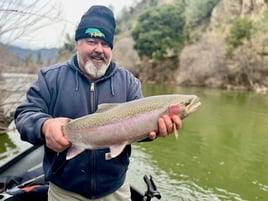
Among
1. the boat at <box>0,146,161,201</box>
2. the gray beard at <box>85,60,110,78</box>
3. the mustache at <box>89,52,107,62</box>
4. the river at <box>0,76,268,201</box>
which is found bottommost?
the river at <box>0,76,268,201</box>

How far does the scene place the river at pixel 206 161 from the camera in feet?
24.8

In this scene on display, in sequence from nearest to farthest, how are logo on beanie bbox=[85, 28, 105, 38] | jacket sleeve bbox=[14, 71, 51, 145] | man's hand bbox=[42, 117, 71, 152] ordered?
man's hand bbox=[42, 117, 71, 152] < jacket sleeve bbox=[14, 71, 51, 145] < logo on beanie bbox=[85, 28, 105, 38]

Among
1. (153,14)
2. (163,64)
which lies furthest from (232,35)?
(153,14)

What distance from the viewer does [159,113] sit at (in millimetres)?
2186

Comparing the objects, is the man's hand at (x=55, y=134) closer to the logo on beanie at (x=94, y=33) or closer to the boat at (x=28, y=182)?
the logo on beanie at (x=94, y=33)

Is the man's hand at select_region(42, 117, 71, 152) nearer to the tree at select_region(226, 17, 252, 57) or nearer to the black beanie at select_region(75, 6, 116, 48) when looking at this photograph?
the black beanie at select_region(75, 6, 116, 48)

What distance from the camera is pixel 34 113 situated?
2.25 m

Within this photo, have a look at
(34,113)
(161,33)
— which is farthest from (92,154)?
(161,33)

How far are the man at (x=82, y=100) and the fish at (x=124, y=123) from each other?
0.92ft

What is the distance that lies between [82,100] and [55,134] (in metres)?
0.46

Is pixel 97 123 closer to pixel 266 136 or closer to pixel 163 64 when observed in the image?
pixel 266 136

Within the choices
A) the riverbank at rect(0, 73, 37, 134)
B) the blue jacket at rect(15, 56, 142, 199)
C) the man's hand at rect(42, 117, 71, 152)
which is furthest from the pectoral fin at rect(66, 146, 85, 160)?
the riverbank at rect(0, 73, 37, 134)

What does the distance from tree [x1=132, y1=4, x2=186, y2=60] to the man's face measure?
138 ft

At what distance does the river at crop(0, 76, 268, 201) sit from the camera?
24.8 feet
